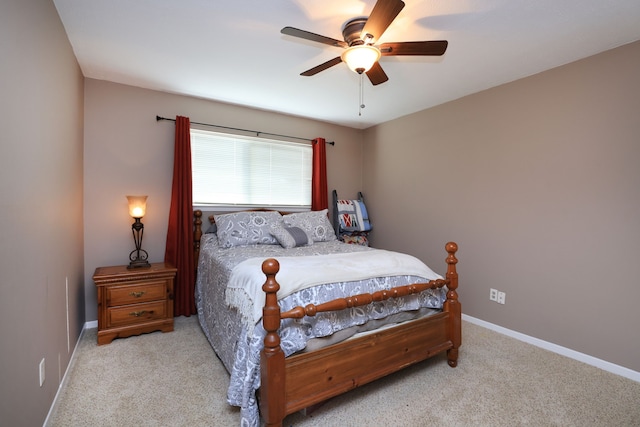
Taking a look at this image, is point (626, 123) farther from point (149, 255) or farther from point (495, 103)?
point (149, 255)

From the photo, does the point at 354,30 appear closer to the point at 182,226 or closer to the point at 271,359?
the point at 271,359

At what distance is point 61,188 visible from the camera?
2014mm

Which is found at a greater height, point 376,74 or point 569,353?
point 376,74

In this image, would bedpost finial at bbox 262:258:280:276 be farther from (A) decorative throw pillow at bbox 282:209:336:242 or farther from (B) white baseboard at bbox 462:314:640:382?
(B) white baseboard at bbox 462:314:640:382

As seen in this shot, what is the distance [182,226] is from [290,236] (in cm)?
118

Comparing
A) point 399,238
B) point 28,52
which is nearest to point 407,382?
point 399,238

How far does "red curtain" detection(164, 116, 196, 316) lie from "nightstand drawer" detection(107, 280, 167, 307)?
1.41 ft

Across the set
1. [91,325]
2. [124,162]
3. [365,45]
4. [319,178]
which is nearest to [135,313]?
[91,325]

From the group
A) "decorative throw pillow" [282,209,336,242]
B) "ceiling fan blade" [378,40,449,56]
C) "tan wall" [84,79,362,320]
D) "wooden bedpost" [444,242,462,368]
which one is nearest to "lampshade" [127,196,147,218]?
"tan wall" [84,79,362,320]

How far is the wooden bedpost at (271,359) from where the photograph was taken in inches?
56.9

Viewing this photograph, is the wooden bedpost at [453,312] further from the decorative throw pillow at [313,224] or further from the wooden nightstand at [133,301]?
the wooden nightstand at [133,301]

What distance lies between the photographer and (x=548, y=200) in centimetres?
261

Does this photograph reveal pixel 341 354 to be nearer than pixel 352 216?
Yes

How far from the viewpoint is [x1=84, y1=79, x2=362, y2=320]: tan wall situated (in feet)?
9.50
